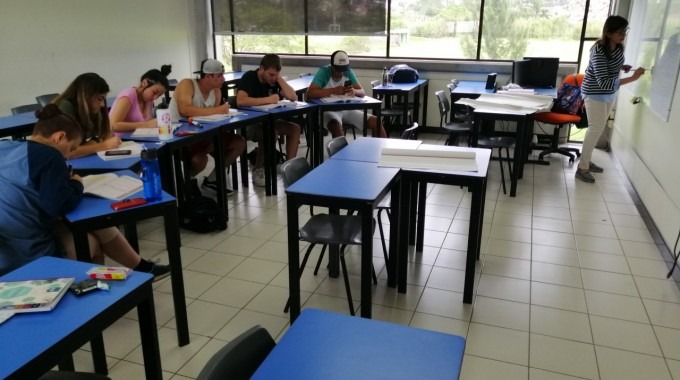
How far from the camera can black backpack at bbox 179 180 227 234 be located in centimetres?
376

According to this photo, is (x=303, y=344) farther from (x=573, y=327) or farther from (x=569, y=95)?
(x=569, y=95)

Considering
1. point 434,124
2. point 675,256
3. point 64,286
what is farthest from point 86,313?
point 434,124

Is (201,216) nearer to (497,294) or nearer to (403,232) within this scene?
(403,232)

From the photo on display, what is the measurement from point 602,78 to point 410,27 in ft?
9.61

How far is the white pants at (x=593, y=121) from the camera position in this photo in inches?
195

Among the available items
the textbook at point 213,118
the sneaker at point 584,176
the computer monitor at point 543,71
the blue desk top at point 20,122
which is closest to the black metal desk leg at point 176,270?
the textbook at point 213,118

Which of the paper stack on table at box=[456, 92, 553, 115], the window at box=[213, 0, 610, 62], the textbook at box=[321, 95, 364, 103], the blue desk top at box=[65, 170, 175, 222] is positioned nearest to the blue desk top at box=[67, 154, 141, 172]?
the blue desk top at box=[65, 170, 175, 222]

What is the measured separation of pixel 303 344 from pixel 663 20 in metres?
4.60

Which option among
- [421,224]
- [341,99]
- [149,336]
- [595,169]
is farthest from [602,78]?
[149,336]

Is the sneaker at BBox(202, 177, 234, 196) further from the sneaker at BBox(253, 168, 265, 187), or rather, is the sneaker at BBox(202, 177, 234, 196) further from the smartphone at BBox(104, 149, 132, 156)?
the smartphone at BBox(104, 149, 132, 156)

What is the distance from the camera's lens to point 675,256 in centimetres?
322

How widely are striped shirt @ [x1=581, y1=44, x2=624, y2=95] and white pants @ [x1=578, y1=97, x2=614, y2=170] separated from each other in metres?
0.12

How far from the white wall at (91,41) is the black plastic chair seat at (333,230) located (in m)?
3.99

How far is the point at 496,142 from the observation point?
4867 mm
